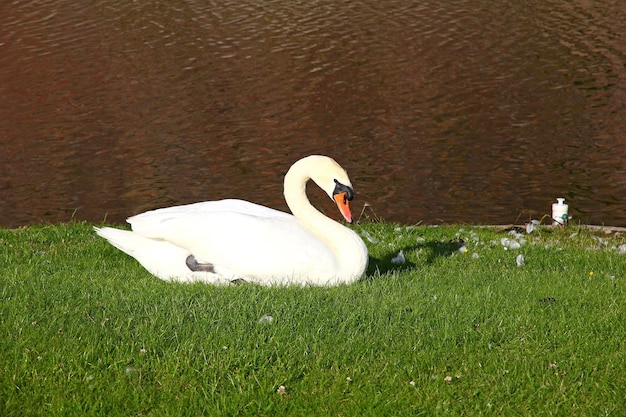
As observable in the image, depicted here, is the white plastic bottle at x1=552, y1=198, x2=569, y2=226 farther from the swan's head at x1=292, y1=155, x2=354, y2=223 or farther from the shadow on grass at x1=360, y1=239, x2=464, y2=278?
the swan's head at x1=292, y1=155, x2=354, y2=223

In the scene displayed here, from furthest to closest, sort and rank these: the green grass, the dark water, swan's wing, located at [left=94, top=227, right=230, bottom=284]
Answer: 1. the dark water
2. swan's wing, located at [left=94, top=227, right=230, bottom=284]
3. the green grass

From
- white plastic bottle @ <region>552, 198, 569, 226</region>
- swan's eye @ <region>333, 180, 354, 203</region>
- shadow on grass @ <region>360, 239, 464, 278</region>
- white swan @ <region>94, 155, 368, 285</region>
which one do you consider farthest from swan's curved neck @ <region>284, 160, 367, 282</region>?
white plastic bottle @ <region>552, 198, 569, 226</region>

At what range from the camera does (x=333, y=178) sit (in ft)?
25.5

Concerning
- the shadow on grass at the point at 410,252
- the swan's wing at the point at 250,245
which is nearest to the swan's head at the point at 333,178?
the swan's wing at the point at 250,245

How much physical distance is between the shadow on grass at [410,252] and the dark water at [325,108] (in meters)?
4.03

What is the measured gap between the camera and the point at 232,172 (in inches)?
658

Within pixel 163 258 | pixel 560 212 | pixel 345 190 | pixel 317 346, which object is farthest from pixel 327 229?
pixel 560 212

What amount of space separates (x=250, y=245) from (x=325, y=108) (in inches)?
543

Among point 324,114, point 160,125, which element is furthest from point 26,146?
point 324,114

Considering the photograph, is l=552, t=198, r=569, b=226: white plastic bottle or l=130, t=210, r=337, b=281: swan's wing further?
l=552, t=198, r=569, b=226: white plastic bottle

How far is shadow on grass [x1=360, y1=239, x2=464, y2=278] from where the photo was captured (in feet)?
28.5

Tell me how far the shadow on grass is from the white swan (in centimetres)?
60

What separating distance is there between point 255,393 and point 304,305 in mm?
1285

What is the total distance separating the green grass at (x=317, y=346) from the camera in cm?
554
